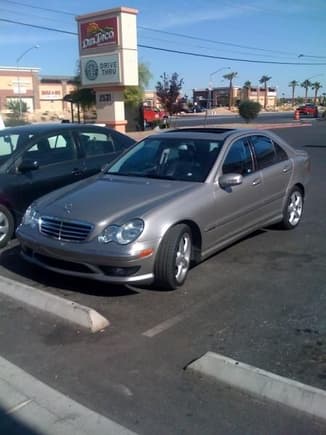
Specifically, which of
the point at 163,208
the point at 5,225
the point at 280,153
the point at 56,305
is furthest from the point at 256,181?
the point at 5,225

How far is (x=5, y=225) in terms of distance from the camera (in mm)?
6816

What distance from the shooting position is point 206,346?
396cm

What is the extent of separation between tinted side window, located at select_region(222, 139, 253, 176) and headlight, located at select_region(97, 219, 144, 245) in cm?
154

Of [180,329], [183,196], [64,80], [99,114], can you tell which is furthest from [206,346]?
[64,80]

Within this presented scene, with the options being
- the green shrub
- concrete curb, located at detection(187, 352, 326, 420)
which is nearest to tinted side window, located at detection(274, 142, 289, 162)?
concrete curb, located at detection(187, 352, 326, 420)

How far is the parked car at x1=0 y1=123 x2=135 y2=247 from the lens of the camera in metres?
6.86

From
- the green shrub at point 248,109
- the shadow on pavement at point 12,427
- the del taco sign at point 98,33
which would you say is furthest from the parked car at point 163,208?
the green shrub at point 248,109

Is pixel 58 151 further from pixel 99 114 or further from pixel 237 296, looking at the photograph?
pixel 99 114

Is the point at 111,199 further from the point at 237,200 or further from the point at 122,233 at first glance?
the point at 237,200

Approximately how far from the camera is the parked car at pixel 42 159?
22.5ft

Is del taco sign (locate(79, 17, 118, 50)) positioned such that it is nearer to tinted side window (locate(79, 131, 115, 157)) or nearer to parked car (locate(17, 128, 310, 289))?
tinted side window (locate(79, 131, 115, 157))

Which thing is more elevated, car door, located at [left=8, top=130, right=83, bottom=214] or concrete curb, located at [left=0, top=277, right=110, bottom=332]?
car door, located at [left=8, top=130, right=83, bottom=214]

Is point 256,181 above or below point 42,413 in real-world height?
above

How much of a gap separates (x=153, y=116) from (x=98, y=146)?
1263 inches
